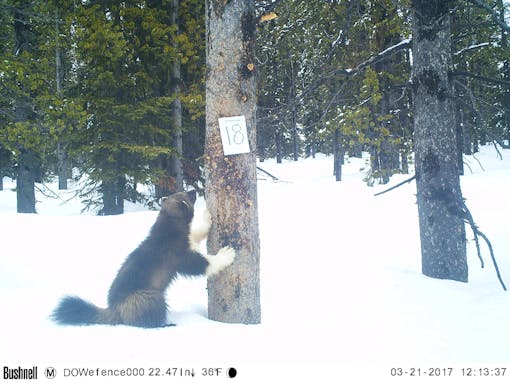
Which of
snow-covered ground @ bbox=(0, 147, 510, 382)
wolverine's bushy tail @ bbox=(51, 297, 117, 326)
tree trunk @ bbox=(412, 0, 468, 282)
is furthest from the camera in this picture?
tree trunk @ bbox=(412, 0, 468, 282)

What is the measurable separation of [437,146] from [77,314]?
17.7 feet

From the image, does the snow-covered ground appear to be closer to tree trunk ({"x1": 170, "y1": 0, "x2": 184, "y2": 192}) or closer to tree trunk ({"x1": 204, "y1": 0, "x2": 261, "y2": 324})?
tree trunk ({"x1": 204, "y1": 0, "x2": 261, "y2": 324})

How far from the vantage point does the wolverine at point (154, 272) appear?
12.2 feet

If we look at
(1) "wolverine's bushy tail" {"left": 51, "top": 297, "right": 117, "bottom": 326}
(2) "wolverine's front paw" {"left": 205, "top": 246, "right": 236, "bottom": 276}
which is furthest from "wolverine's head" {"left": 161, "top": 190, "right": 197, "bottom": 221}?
(1) "wolverine's bushy tail" {"left": 51, "top": 297, "right": 117, "bottom": 326}

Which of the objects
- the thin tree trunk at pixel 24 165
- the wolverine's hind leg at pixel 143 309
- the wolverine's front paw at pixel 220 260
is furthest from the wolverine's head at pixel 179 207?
the thin tree trunk at pixel 24 165

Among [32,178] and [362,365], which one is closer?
[362,365]

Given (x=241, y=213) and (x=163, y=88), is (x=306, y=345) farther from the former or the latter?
(x=163, y=88)

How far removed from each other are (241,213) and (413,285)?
11.7 feet

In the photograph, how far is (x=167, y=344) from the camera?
3240mm

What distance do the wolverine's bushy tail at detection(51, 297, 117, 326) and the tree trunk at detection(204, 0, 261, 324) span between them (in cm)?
107

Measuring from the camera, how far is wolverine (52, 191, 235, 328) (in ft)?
12.2

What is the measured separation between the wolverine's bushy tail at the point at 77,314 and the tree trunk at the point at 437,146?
4940 mm

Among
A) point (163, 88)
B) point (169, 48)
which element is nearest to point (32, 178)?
point (163, 88)

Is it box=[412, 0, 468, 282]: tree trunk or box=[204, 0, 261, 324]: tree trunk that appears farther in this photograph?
box=[412, 0, 468, 282]: tree trunk
